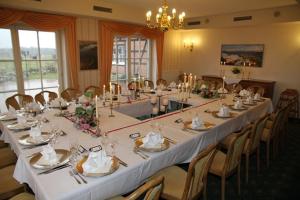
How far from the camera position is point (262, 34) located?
652 cm

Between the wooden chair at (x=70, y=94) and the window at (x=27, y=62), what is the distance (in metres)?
1.28

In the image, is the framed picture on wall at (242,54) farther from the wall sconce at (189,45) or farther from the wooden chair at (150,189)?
the wooden chair at (150,189)

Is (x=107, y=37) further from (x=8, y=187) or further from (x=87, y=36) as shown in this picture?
(x=8, y=187)

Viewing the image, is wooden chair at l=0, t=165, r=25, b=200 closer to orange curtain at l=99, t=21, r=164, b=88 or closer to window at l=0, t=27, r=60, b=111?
window at l=0, t=27, r=60, b=111

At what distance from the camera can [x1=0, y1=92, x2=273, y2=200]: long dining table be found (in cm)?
160

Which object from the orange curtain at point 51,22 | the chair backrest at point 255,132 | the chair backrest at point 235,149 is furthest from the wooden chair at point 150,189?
the orange curtain at point 51,22

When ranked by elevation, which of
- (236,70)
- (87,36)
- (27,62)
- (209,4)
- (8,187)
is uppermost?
(209,4)

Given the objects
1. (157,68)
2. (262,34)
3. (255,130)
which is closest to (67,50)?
(157,68)

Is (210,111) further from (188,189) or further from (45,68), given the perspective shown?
(45,68)

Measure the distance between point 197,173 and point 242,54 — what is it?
5960 millimetres

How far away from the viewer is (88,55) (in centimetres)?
582

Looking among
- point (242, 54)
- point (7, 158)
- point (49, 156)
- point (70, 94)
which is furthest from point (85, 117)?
point (242, 54)

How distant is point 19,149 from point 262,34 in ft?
22.3

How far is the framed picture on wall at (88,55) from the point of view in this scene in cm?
569
